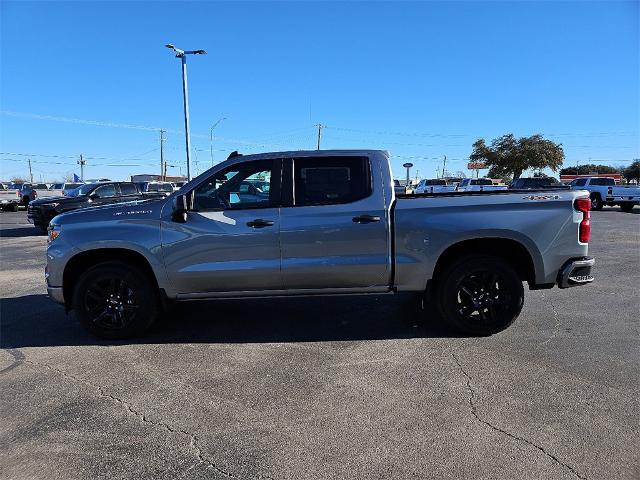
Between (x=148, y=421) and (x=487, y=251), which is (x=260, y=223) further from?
(x=487, y=251)

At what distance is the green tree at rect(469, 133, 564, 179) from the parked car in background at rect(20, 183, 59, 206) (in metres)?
53.1

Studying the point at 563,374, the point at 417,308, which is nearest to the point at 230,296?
the point at 417,308

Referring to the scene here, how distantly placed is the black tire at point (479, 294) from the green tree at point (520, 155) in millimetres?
62488

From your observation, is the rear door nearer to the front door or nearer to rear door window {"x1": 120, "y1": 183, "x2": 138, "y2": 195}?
the front door

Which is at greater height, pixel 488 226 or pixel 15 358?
pixel 488 226

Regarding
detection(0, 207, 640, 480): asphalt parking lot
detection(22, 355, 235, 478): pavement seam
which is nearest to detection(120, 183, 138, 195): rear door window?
detection(0, 207, 640, 480): asphalt parking lot

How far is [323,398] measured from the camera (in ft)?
12.6

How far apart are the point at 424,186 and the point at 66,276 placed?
36.2m

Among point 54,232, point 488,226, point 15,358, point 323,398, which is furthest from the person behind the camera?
point 54,232

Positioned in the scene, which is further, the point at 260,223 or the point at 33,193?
the point at 33,193

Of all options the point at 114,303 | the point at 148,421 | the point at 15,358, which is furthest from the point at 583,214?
the point at 15,358

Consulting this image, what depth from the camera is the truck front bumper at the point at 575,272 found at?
5.12 metres

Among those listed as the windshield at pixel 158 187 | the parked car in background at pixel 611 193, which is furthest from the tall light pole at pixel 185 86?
the parked car in background at pixel 611 193

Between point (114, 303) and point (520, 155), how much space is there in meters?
64.7
